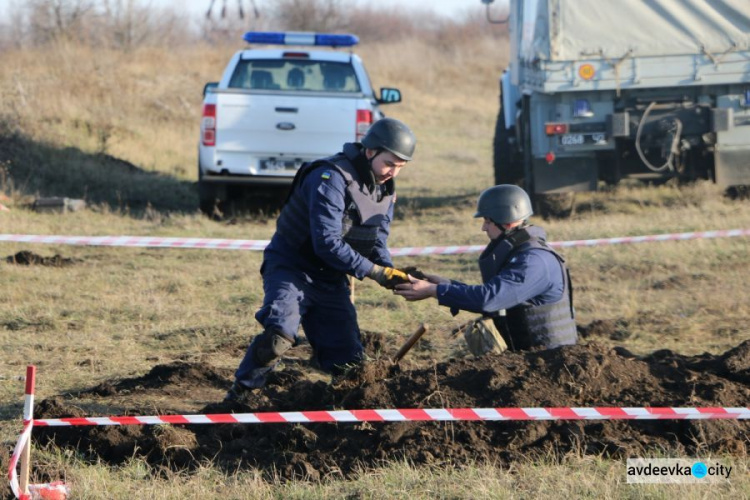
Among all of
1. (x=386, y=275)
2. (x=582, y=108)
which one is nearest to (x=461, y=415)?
(x=386, y=275)

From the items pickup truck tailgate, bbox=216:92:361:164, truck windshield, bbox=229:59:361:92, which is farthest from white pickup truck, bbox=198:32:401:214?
truck windshield, bbox=229:59:361:92

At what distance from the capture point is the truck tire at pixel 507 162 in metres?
14.9

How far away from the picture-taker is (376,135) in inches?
232

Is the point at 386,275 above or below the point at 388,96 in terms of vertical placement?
below

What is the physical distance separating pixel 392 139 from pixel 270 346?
4.18 feet

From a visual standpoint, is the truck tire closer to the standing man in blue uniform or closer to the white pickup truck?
the white pickup truck

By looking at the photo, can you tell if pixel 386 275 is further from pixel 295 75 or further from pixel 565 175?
pixel 295 75

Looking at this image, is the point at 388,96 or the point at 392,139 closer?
the point at 392,139

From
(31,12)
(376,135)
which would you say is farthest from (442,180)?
(31,12)

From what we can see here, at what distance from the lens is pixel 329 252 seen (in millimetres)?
5727

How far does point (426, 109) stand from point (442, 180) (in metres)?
11.6

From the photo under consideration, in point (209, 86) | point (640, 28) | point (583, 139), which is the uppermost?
point (640, 28)

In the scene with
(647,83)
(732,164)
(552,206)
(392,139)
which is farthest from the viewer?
(552,206)

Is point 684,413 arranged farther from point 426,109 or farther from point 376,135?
point 426,109
